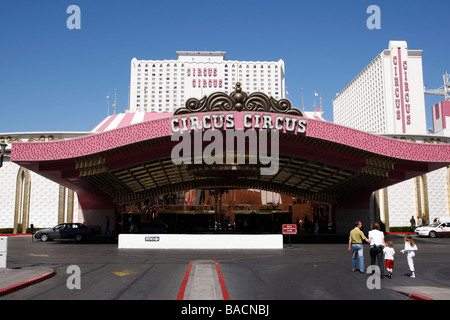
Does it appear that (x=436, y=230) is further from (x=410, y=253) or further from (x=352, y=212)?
(x=410, y=253)

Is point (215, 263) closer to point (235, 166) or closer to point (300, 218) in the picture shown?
point (235, 166)

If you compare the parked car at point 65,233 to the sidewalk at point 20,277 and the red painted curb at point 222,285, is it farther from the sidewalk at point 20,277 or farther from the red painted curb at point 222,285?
the red painted curb at point 222,285

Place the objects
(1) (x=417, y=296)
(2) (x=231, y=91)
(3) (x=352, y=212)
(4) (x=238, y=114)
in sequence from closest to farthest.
Result: (1) (x=417, y=296) → (4) (x=238, y=114) → (3) (x=352, y=212) → (2) (x=231, y=91)

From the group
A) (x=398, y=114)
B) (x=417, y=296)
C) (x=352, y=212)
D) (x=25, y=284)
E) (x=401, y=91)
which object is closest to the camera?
(x=417, y=296)

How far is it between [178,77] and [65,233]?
160453 mm

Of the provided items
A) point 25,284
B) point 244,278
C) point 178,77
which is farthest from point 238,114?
point 178,77

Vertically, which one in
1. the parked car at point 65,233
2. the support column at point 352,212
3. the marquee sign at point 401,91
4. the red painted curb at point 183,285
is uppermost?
the marquee sign at point 401,91

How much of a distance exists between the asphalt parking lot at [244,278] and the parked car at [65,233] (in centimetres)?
1167

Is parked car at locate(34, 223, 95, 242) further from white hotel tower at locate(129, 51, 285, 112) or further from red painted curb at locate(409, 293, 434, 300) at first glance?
white hotel tower at locate(129, 51, 285, 112)

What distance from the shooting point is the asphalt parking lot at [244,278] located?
10859 millimetres

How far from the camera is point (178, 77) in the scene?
610 feet

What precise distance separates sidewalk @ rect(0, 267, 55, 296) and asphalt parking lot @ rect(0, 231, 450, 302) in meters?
0.21

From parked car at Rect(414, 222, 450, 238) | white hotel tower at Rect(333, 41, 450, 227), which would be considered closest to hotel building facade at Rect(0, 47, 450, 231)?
white hotel tower at Rect(333, 41, 450, 227)

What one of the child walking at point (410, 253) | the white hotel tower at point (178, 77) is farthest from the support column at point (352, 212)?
the white hotel tower at point (178, 77)
